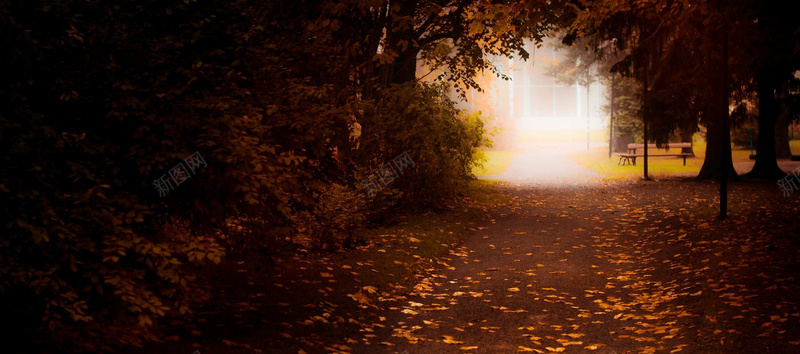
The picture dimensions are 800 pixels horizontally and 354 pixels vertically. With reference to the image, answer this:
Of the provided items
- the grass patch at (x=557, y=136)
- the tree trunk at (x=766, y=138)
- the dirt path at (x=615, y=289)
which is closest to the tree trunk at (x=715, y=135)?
the tree trunk at (x=766, y=138)

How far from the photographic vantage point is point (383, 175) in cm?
1356

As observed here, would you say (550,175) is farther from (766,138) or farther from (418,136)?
(418,136)

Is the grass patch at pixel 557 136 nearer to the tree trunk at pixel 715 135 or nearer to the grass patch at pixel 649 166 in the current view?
the grass patch at pixel 649 166

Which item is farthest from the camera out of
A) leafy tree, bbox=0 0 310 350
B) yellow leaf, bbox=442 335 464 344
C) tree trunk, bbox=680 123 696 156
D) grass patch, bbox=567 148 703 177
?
grass patch, bbox=567 148 703 177

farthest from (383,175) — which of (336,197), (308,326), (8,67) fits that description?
(8,67)

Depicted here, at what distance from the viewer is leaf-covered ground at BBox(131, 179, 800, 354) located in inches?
256

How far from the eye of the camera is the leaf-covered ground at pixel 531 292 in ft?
21.4

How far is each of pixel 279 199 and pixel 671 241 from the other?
8.17 m

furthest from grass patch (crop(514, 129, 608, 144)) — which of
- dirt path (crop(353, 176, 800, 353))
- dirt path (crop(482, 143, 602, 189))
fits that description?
dirt path (crop(353, 176, 800, 353))

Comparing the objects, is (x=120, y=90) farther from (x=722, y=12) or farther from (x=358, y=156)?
(x=722, y=12)

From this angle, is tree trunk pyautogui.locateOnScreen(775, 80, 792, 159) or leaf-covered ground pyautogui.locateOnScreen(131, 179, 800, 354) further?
tree trunk pyautogui.locateOnScreen(775, 80, 792, 159)

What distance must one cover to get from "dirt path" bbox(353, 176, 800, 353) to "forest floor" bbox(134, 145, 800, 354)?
0.02 meters

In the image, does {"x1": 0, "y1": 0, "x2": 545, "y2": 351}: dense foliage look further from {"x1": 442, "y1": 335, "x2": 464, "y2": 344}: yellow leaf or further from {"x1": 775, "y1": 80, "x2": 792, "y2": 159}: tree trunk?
{"x1": 775, "y1": 80, "x2": 792, "y2": 159}: tree trunk

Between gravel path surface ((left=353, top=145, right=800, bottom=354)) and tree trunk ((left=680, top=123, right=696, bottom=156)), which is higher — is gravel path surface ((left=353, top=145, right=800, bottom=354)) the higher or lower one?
the lower one
